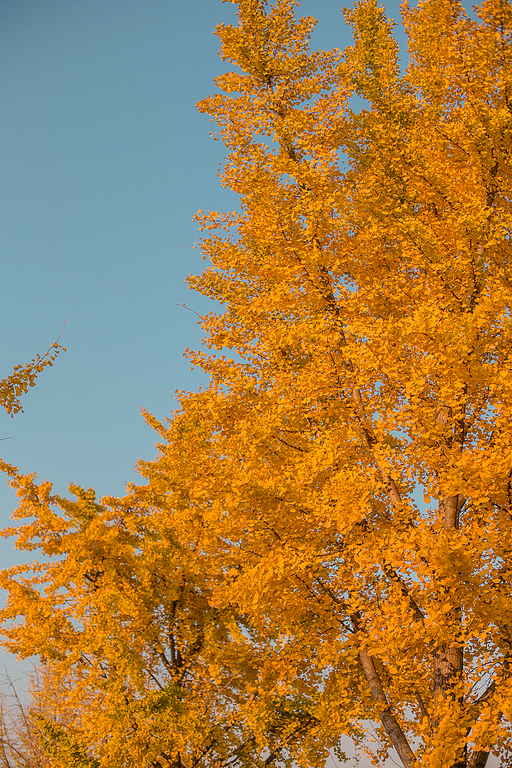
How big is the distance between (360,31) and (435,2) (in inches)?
67.6

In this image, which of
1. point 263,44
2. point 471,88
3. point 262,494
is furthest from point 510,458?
point 263,44

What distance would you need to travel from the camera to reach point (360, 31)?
9367mm

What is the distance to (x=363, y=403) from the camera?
209 inches

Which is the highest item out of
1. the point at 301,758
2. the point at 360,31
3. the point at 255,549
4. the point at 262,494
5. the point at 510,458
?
the point at 360,31

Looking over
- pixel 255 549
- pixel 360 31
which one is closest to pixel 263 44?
pixel 360 31

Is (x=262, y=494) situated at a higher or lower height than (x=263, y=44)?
lower

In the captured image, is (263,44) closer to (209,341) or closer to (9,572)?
(209,341)

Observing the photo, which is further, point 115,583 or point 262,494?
point 115,583

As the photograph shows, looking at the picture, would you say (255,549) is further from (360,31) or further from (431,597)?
(360,31)

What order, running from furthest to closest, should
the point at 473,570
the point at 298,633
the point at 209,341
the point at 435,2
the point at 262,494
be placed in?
the point at 435,2, the point at 209,341, the point at 298,633, the point at 262,494, the point at 473,570

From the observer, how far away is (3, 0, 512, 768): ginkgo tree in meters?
3.93

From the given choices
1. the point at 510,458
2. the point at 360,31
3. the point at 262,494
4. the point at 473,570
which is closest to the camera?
the point at 510,458

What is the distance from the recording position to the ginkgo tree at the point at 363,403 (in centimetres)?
393

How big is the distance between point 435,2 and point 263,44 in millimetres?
3230
